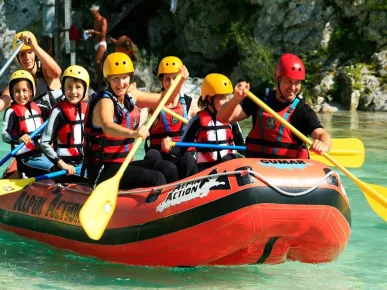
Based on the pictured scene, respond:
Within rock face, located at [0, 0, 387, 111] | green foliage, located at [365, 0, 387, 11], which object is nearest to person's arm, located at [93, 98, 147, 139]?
rock face, located at [0, 0, 387, 111]

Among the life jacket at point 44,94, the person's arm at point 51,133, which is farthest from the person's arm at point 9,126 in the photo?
the person's arm at point 51,133

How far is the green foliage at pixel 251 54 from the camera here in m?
15.3

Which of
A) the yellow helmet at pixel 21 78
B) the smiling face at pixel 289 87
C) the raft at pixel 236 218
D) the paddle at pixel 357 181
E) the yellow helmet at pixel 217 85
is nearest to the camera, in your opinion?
the raft at pixel 236 218

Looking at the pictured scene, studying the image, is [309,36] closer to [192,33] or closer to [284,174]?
[192,33]

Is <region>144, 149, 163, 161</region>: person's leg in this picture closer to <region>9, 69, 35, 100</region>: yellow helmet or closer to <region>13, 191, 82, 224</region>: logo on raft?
<region>13, 191, 82, 224</region>: logo on raft

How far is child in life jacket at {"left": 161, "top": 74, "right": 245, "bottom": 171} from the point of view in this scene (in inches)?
260

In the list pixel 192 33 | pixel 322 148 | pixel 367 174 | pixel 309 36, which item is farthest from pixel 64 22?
pixel 322 148

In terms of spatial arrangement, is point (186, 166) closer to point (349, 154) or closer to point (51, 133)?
point (51, 133)

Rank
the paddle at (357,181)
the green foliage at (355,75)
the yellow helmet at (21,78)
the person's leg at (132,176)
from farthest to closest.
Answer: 1. the green foliage at (355,75)
2. the yellow helmet at (21,78)
3. the person's leg at (132,176)
4. the paddle at (357,181)

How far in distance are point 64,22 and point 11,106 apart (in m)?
9.19

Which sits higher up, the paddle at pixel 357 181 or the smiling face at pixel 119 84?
the smiling face at pixel 119 84

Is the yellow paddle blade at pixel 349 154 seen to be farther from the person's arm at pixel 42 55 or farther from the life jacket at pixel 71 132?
the person's arm at pixel 42 55

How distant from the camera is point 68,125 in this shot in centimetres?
645

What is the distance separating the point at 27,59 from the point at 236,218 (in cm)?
311
